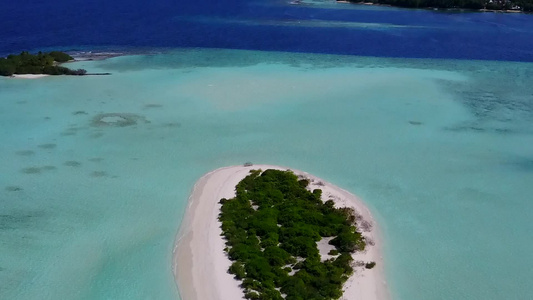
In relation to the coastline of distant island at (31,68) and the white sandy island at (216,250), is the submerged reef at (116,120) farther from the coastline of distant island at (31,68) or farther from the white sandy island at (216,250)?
the coastline of distant island at (31,68)

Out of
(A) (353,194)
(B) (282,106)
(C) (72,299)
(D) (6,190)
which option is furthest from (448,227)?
(D) (6,190)

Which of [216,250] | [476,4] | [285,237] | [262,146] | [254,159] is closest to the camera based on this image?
[216,250]

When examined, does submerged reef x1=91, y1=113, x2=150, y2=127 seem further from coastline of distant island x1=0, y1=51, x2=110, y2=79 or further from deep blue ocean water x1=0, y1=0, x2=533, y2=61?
deep blue ocean water x1=0, y1=0, x2=533, y2=61

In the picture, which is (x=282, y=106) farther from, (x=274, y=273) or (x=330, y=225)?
(x=274, y=273)

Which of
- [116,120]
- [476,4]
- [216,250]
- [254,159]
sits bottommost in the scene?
[216,250]

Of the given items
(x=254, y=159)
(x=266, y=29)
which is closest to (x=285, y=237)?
(x=254, y=159)

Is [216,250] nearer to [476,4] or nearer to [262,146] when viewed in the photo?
[262,146]

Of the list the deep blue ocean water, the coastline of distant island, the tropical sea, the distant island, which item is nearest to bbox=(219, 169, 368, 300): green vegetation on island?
the tropical sea
